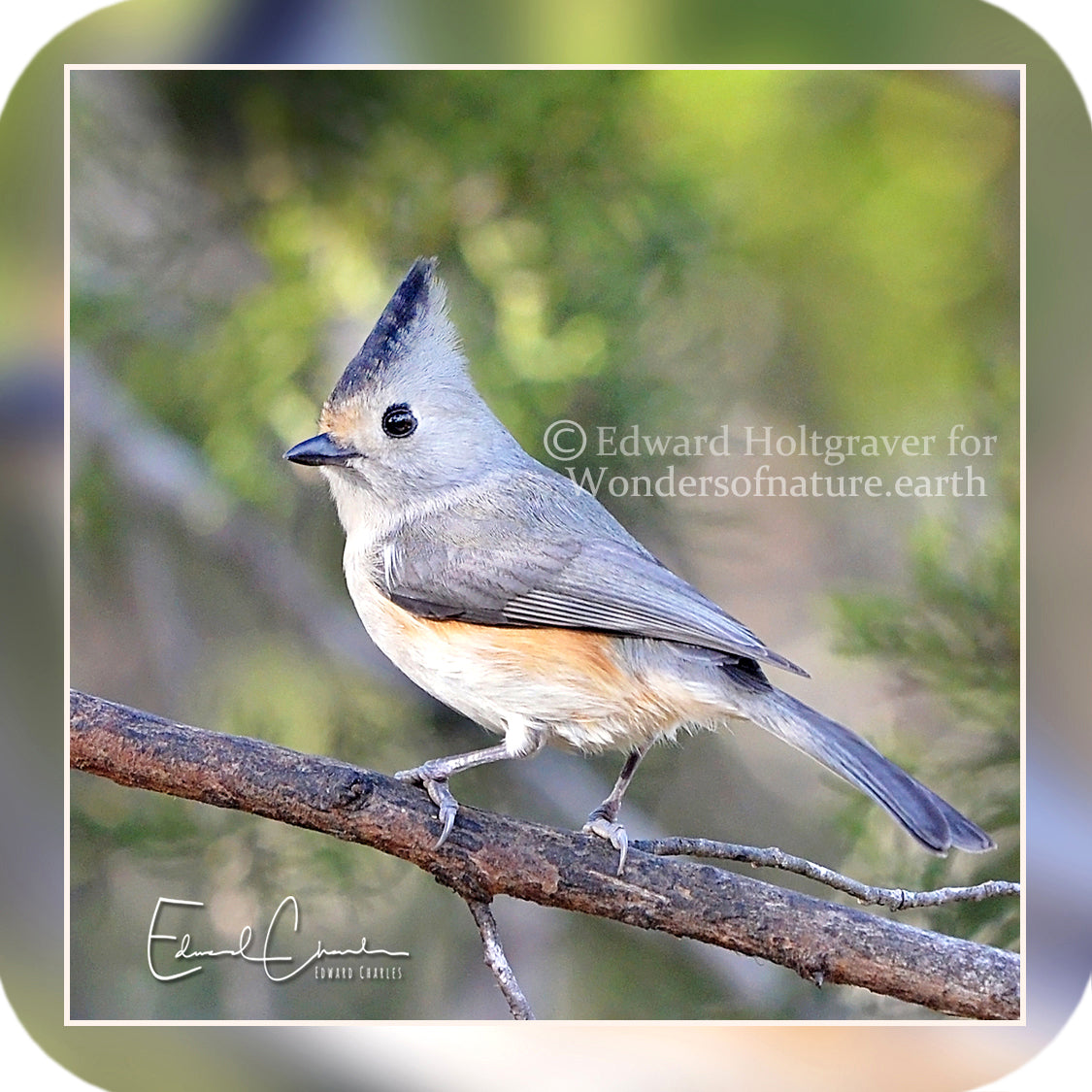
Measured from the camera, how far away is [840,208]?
6.55ft

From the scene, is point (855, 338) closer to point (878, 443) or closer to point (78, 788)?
point (878, 443)

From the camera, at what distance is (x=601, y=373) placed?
81.4 inches

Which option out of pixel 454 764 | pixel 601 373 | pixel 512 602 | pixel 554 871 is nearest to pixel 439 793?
pixel 454 764

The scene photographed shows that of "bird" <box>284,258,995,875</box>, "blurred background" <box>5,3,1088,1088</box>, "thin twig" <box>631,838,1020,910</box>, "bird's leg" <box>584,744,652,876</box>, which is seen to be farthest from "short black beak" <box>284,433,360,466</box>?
"thin twig" <box>631,838,1020,910</box>

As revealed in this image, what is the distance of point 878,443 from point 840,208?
0.39 m

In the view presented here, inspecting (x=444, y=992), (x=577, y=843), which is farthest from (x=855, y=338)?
(x=444, y=992)

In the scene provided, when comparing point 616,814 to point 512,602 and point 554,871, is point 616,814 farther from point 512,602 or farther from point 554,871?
point 512,602

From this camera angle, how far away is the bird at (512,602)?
1.85 metres

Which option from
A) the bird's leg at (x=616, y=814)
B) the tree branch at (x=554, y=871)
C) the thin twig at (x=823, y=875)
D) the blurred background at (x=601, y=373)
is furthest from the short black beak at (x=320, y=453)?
the thin twig at (x=823, y=875)

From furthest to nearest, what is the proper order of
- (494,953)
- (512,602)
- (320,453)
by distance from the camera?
(320,453) → (512,602) → (494,953)

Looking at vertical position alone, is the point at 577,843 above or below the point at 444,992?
above

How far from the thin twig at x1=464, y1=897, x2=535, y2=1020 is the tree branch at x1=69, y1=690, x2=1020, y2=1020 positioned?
0.02m

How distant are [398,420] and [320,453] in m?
0.14

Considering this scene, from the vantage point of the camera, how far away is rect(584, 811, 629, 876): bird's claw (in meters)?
1.80
